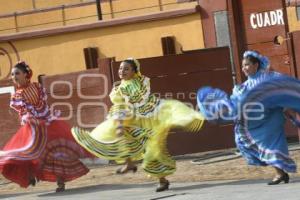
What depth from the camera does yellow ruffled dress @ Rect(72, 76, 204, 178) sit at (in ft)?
34.2

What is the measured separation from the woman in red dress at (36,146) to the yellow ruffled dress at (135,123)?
0.62 meters

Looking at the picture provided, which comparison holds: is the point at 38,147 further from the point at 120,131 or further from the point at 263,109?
the point at 263,109

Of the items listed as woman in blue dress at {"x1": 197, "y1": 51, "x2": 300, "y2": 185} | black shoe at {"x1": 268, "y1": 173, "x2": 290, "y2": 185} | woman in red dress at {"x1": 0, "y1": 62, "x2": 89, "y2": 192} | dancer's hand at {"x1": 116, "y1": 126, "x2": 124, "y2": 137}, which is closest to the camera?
black shoe at {"x1": 268, "y1": 173, "x2": 290, "y2": 185}

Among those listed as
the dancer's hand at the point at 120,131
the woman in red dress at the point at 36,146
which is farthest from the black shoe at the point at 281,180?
the woman in red dress at the point at 36,146

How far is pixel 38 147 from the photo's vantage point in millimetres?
11047

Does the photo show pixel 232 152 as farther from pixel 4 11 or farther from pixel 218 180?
pixel 4 11

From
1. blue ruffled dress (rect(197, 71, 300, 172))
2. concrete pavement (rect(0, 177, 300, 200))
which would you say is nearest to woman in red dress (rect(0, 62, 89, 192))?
concrete pavement (rect(0, 177, 300, 200))

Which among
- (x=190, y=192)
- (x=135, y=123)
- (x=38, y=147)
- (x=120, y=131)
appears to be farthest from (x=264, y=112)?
(x=38, y=147)

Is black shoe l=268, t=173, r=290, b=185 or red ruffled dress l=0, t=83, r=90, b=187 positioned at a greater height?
red ruffled dress l=0, t=83, r=90, b=187

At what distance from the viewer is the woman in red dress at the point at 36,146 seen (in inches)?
433

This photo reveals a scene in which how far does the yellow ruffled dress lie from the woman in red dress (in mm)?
623

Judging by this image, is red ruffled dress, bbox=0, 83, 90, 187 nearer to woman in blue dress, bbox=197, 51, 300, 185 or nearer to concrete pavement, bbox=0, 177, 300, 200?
concrete pavement, bbox=0, 177, 300, 200

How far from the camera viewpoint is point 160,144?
1029 cm

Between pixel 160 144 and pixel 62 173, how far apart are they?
1468mm
